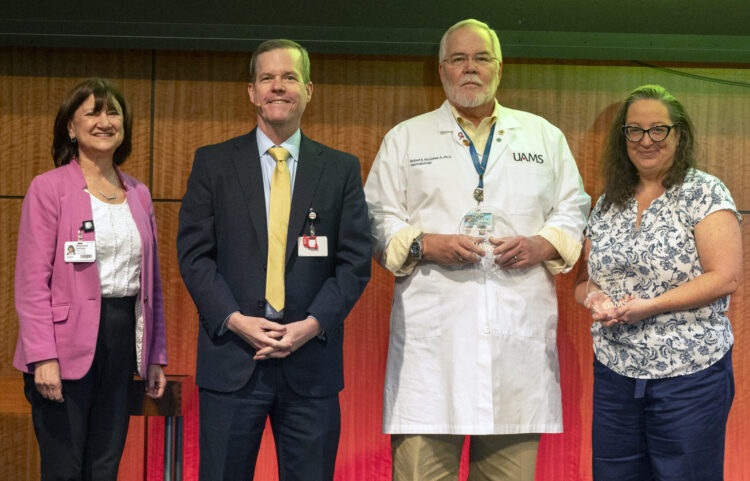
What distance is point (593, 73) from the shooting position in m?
3.85

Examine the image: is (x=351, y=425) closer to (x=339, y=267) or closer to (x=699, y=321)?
(x=339, y=267)

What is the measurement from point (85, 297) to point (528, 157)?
5.41 feet

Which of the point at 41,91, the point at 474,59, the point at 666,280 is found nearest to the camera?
the point at 666,280

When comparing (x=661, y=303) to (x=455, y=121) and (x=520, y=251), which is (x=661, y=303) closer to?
(x=520, y=251)

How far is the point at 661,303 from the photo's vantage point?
8.44 feet

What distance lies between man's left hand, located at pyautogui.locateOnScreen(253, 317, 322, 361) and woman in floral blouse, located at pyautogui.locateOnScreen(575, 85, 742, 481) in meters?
0.96

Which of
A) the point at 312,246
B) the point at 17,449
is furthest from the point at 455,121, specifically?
the point at 17,449

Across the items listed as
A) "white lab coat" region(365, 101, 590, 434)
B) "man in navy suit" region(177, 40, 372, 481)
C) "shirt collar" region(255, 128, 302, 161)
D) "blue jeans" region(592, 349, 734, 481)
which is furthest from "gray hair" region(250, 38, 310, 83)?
"blue jeans" region(592, 349, 734, 481)

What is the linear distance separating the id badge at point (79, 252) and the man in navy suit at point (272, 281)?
0.30m

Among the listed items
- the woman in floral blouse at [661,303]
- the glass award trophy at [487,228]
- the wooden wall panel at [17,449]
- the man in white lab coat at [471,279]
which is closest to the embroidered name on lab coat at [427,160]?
the man in white lab coat at [471,279]

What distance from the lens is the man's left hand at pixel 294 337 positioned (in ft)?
7.92

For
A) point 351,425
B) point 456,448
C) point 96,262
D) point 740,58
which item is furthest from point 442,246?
point 740,58

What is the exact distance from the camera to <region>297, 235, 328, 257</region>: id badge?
2.54 meters

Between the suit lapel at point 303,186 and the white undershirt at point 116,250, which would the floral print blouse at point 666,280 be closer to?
the suit lapel at point 303,186
